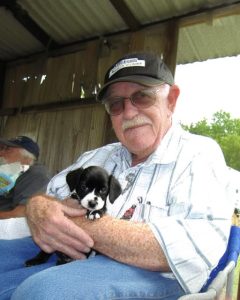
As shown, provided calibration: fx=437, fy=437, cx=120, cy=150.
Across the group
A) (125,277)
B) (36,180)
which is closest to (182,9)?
(36,180)

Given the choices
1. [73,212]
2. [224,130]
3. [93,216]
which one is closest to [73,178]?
[73,212]

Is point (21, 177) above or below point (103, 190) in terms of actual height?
above

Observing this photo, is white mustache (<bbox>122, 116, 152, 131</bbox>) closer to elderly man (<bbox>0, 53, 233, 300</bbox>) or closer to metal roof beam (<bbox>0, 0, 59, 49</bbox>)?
elderly man (<bbox>0, 53, 233, 300</bbox>)

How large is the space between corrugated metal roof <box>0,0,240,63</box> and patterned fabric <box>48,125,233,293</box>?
2997 mm

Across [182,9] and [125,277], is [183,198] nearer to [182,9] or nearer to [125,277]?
[125,277]

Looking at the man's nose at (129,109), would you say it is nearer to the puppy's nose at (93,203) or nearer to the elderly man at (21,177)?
the puppy's nose at (93,203)

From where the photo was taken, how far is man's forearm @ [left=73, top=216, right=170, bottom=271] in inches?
72.4

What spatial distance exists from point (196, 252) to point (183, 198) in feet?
0.83

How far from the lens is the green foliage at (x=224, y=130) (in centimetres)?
450

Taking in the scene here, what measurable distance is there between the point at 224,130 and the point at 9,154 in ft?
8.08

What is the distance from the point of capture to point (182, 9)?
5.08 m

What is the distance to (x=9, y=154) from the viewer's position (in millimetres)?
4770

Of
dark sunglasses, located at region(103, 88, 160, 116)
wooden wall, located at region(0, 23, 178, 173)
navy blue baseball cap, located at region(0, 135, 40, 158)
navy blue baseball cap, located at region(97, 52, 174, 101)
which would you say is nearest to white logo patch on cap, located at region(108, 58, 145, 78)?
navy blue baseball cap, located at region(97, 52, 174, 101)

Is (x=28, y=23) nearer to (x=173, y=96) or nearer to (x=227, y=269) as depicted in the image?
(x=173, y=96)
